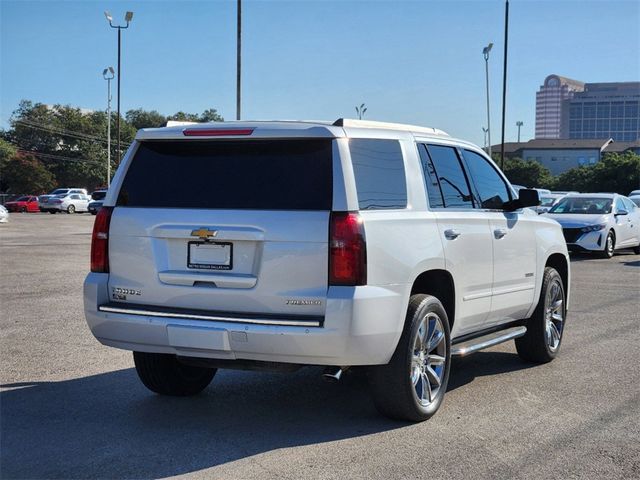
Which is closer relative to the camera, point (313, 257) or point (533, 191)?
point (313, 257)

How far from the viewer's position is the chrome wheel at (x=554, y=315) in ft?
24.7

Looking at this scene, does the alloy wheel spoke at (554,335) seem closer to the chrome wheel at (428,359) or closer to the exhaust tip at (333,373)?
the chrome wheel at (428,359)

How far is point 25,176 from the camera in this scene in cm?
8225

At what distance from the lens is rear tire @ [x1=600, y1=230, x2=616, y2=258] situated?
19859mm

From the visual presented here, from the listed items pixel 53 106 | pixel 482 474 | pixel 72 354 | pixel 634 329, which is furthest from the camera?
pixel 53 106

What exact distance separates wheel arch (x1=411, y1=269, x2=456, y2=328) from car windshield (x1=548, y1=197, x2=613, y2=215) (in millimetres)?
15397

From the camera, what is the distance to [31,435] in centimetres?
518

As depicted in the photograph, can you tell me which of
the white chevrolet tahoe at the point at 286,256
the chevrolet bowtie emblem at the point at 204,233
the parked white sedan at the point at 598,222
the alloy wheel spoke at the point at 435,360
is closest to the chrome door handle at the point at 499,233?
the white chevrolet tahoe at the point at 286,256

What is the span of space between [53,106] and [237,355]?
106970 millimetres

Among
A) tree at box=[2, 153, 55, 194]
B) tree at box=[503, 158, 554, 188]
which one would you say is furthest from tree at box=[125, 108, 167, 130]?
tree at box=[503, 158, 554, 188]

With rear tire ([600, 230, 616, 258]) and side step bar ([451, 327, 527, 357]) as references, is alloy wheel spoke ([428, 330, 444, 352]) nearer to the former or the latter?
side step bar ([451, 327, 527, 357])

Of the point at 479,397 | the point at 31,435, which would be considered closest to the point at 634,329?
the point at 479,397

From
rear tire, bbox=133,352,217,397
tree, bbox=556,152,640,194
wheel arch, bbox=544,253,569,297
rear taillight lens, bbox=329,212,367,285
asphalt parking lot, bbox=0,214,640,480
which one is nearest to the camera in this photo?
asphalt parking lot, bbox=0,214,640,480

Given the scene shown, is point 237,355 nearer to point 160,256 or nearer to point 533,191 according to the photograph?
point 160,256
